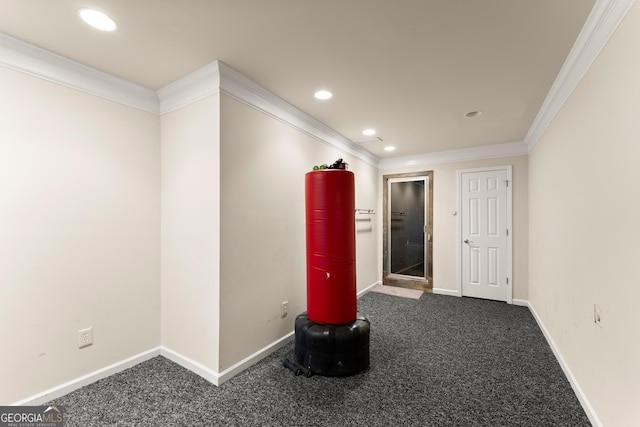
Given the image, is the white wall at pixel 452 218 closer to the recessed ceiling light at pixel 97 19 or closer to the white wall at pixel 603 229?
the white wall at pixel 603 229

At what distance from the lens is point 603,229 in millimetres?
1610

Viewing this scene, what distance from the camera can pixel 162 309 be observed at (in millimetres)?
2531

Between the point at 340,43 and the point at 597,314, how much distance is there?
2312mm

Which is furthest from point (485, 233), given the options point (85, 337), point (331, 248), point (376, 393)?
point (85, 337)

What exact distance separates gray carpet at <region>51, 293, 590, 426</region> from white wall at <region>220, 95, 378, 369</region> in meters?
0.34

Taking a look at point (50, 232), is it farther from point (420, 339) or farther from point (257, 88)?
point (420, 339)

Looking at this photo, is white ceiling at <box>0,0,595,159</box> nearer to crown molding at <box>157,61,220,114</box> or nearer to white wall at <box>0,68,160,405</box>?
crown molding at <box>157,61,220,114</box>

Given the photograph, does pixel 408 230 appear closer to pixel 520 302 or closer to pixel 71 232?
pixel 520 302

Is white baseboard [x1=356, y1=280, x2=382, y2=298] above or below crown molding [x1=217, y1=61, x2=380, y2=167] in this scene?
below

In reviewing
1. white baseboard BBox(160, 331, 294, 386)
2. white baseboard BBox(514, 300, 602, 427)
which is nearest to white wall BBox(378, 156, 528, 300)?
white baseboard BBox(514, 300, 602, 427)

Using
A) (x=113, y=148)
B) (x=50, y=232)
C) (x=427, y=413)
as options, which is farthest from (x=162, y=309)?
(x=427, y=413)

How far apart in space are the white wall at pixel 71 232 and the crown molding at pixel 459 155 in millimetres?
3815

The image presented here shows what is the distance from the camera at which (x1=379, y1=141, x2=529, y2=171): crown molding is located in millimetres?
4082

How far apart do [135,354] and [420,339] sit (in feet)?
8.72
